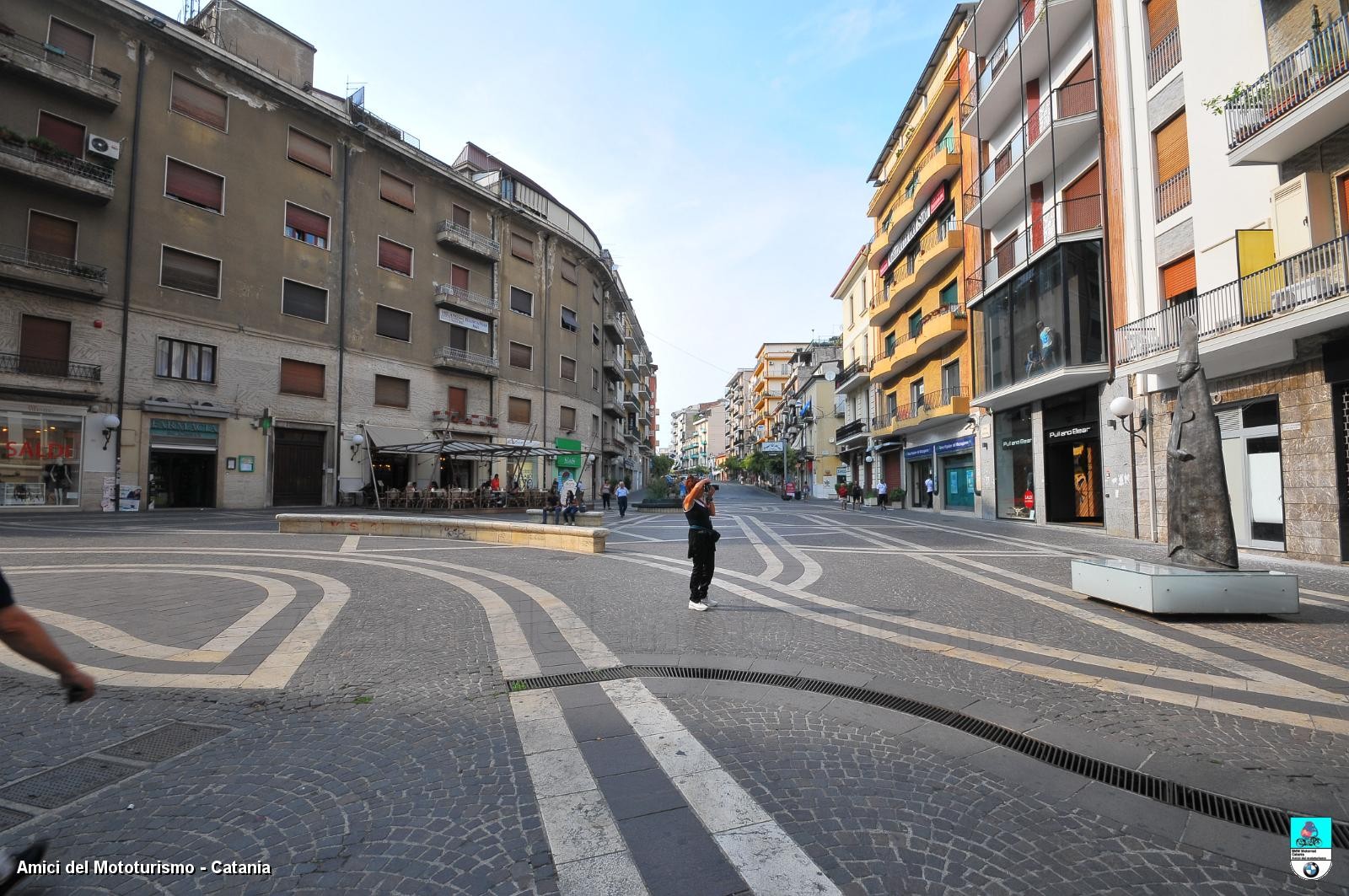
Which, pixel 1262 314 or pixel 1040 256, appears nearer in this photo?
pixel 1262 314

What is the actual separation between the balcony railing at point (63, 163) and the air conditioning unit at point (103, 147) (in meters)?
0.39

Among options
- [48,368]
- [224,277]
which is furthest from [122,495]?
[224,277]

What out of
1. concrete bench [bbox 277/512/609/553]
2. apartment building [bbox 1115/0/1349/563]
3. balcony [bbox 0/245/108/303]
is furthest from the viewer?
balcony [bbox 0/245/108/303]

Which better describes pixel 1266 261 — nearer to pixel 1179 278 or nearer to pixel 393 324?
pixel 1179 278

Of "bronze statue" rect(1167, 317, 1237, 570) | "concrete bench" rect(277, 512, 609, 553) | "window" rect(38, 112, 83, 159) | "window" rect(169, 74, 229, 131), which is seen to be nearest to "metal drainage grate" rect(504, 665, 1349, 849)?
"bronze statue" rect(1167, 317, 1237, 570)

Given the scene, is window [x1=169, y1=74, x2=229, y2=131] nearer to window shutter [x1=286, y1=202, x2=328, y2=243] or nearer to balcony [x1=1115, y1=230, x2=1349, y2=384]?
window shutter [x1=286, y1=202, x2=328, y2=243]

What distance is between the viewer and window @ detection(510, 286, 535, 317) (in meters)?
34.6

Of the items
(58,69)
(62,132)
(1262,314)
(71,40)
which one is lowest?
(1262,314)

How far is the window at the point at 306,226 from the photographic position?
25.2m

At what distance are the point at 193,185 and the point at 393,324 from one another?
850 cm

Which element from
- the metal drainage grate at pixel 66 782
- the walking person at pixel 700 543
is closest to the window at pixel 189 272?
the walking person at pixel 700 543

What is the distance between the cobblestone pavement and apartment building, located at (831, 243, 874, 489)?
1274 inches

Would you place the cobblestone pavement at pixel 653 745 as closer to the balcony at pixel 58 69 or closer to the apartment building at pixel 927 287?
the apartment building at pixel 927 287

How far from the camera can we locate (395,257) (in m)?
29.0
